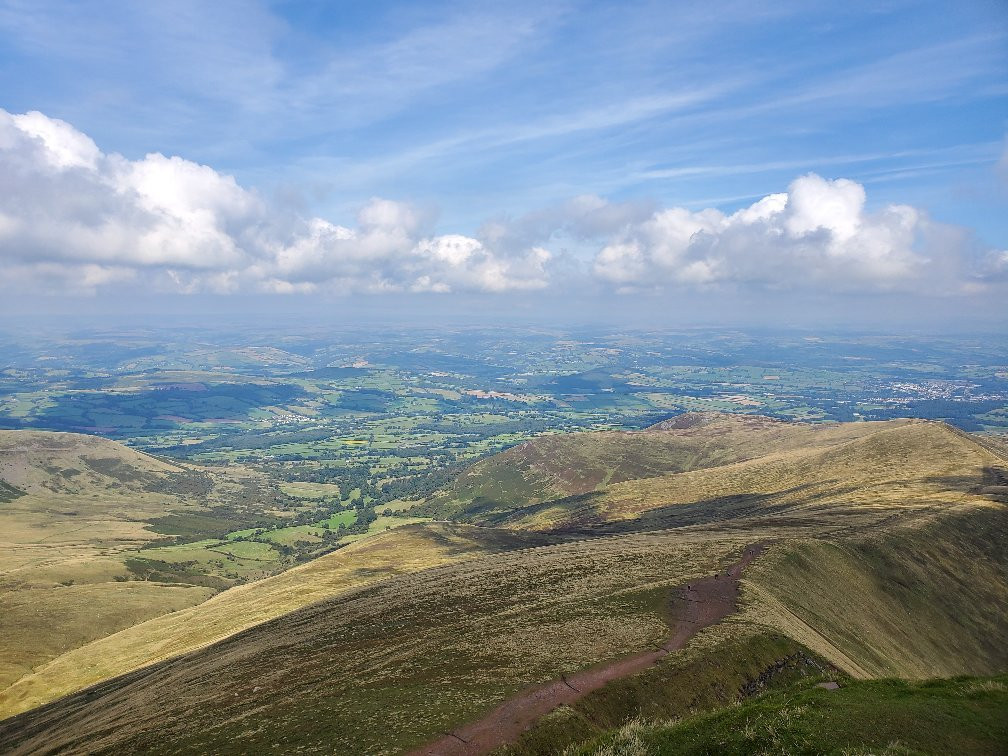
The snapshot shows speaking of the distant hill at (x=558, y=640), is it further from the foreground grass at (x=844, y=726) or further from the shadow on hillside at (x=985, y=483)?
the foreground grass at (x=844, y=726)

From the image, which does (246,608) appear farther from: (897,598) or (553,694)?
(897,598)

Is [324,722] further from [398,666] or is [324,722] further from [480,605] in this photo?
[480,605]

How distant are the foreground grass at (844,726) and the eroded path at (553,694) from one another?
4.89m

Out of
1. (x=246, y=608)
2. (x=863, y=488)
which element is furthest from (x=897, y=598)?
(x=246, y=608)

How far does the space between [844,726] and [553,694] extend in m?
17.1

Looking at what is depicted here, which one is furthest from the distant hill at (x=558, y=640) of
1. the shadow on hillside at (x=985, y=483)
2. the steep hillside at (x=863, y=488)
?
the steep hillside at (x=863, y=488)

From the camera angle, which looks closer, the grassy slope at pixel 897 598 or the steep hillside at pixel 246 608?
the grassy slope at pixel 897 598

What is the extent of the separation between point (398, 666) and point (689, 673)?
72.6 feet

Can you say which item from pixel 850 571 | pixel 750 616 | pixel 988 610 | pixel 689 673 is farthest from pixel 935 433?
pixel 689 673

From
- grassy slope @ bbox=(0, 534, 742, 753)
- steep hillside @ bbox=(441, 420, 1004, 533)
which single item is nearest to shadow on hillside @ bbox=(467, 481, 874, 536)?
steep hillside @ bbox=(441, 420, 1004, 533)

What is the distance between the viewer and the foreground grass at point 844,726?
1059 inches

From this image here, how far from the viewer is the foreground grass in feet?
88.3

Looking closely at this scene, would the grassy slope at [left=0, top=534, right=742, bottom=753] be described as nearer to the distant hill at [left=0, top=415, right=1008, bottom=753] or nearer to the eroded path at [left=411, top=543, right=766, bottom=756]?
the distant hill at [left=0, top=415, right=1008, bottom=753]

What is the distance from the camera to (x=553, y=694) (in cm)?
3897
